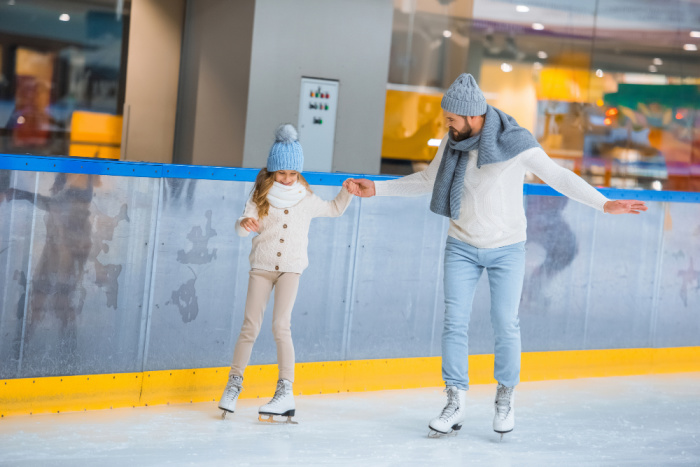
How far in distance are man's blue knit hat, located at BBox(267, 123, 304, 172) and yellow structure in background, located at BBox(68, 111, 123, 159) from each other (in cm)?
579

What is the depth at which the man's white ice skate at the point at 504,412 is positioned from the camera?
3.38m

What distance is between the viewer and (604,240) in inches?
195

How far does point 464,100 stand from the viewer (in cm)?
316

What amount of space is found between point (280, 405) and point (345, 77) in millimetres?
5271

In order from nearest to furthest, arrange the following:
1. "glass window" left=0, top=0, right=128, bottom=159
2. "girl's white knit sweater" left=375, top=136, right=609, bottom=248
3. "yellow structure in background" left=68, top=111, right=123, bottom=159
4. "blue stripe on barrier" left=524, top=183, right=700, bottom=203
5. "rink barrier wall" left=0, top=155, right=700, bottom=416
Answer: "girl's white knit sweater" left=375, top=136, right=609, bottom=248 → "rink barrier wall" left=0, top=155, right=700, bottom=416 → "blue stripe on barrier" left=524, top=183, right=700, bottom=203 → "glass window" left=0, top=0, right=128, bottom=159 → "yellow structure in background" left=68, top=111, right=123, bottom=159

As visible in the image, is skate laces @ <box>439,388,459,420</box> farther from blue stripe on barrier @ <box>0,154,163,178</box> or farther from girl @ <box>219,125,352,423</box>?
blue stripe on barrier @ <box>0,154,163,178</box>

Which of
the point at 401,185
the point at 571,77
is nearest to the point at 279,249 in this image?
the point at 401,185

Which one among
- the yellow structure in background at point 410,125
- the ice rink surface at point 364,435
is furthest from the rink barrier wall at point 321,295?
the yellow structure in background at point 410,125

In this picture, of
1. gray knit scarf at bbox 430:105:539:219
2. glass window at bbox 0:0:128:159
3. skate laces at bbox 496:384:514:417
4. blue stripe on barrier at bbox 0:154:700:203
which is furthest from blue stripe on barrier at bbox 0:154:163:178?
glass window at bbox 0:0:128:159

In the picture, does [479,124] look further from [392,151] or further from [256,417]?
[392,151]

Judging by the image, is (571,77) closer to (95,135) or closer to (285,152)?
(95,135)

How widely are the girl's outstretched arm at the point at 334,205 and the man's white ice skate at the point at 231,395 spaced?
71cm

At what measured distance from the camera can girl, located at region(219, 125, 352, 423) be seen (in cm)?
337

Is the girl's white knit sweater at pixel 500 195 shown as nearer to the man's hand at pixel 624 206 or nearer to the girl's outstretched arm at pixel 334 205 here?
the man's hand at pixel 624 206
